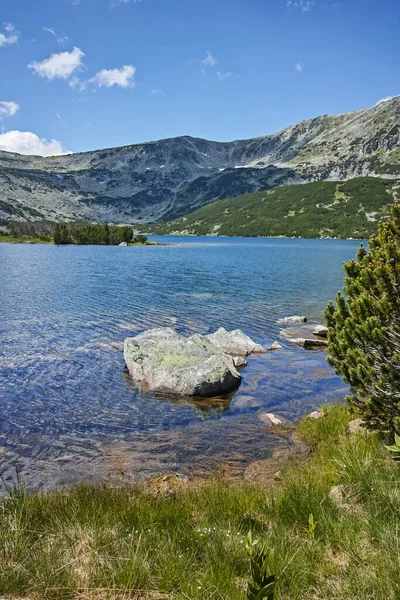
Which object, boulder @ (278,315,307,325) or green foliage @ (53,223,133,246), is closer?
boulder @ (278,315,307,325)

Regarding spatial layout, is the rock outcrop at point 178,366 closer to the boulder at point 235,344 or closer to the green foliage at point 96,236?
the boulder at point 235,344

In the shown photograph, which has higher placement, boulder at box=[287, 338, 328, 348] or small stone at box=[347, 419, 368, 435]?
small stone at box=[347, 419, 368, 435]

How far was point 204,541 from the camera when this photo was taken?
5754 millimetres

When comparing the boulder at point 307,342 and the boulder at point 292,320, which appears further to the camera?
the boulder at point 292,320

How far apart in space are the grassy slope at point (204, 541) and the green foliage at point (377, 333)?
4.77ft

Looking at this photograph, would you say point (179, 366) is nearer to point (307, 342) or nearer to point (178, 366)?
point (178, 366)

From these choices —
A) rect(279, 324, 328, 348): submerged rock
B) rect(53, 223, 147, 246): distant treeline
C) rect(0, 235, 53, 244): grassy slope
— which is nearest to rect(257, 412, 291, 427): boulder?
rect(279, 324, 328, 348): submerged rock

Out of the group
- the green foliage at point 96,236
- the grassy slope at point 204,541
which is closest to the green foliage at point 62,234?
the green foliage at point 96,236

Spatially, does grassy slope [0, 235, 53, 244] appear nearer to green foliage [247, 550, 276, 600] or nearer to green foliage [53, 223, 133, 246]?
green foliage [53, 223, 133, 246]

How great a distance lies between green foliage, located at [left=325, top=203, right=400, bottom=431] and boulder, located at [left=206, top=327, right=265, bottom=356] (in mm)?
13190

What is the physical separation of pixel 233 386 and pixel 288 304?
76.4ft

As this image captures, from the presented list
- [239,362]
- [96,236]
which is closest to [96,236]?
[96,236]

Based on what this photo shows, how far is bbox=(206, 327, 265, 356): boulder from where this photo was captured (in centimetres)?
2320

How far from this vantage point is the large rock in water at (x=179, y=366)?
17172mm
